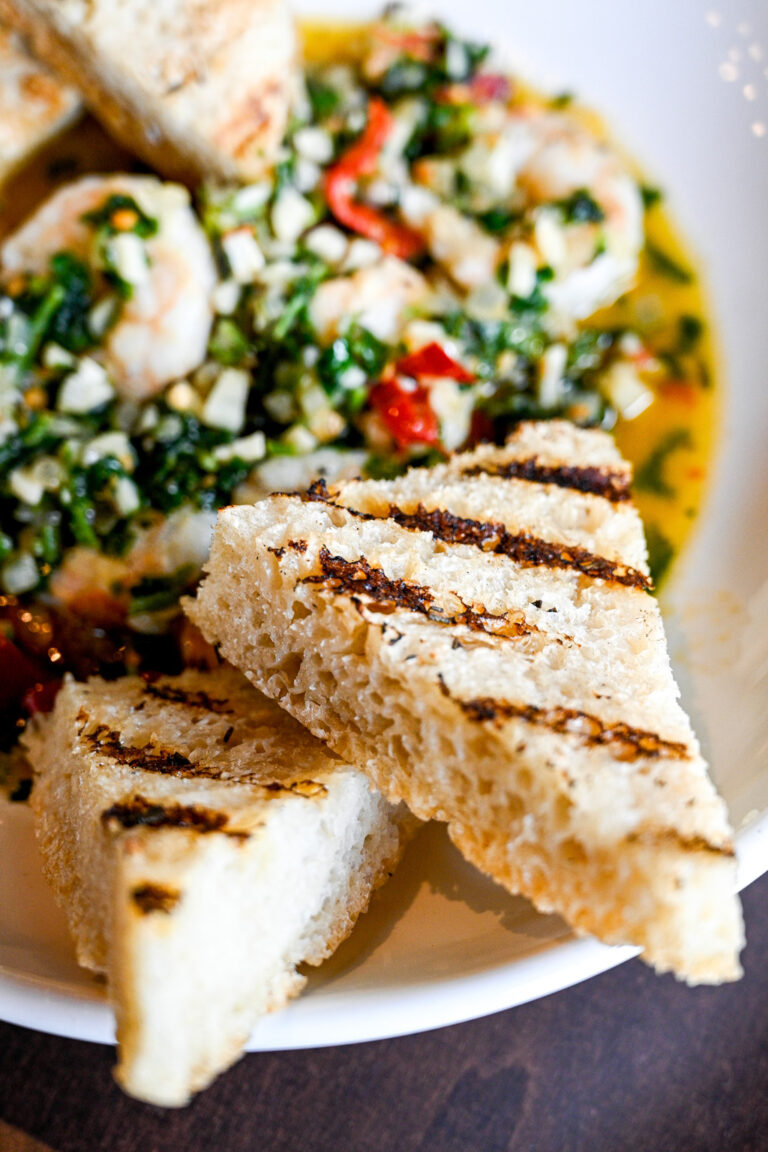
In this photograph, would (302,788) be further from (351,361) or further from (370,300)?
(370,300)

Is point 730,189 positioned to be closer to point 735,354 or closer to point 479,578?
point 735,354

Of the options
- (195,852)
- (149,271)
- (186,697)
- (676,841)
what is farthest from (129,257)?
(676,841)

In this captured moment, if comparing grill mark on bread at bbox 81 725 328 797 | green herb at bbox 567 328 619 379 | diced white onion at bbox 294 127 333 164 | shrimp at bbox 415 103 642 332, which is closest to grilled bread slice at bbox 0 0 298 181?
diced white onion at bbox 294 127 333 164

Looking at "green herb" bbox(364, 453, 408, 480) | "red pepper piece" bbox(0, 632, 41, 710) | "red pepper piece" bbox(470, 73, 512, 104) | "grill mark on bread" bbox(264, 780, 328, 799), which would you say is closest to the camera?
"grill mark on bread" bbox(264, 780, 328, 799)

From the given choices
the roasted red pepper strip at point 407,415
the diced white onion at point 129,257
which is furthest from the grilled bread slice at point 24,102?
the roasted red pepper strip at point 407,415

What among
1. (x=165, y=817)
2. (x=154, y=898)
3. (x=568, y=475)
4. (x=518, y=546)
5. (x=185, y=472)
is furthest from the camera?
(x=185, y=472)

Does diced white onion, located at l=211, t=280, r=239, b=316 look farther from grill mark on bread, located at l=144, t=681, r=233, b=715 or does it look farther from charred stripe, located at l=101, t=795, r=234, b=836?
charred stripe, located at l=101, t=795, r=234, b=836
